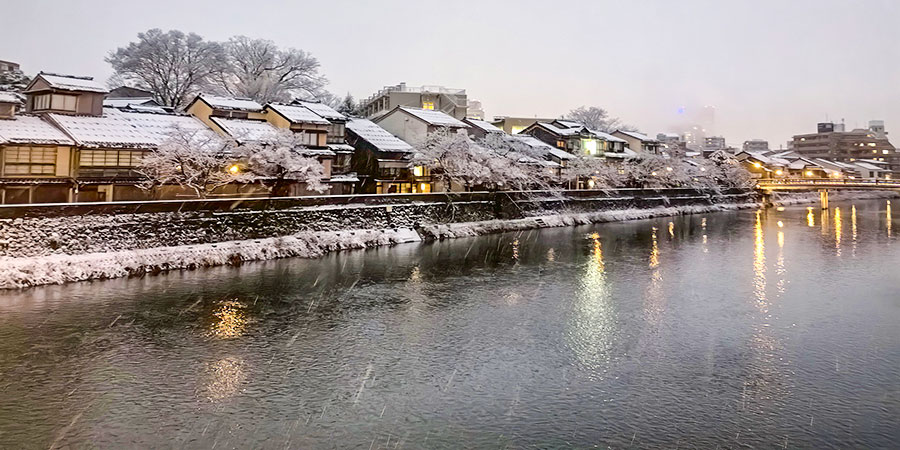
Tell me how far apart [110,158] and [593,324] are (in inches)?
992

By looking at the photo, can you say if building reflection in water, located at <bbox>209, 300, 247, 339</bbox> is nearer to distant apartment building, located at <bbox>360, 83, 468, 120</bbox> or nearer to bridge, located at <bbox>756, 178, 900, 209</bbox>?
distant apartment building, located at <bbox>360, 83, 468, 120</bbox>

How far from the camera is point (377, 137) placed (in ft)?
135

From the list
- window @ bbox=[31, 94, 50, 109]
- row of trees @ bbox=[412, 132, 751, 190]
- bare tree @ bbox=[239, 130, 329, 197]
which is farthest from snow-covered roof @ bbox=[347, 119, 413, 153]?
window @ bbox=[31, 94, 50, 109]

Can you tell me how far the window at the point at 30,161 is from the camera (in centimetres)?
2483

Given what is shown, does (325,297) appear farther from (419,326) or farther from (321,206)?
(321,206)

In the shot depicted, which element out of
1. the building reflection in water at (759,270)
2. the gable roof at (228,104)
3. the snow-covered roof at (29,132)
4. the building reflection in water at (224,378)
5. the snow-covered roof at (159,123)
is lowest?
the building reflection in water at (224,378)

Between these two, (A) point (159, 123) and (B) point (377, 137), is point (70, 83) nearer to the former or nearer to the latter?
(A) point (159, 123)

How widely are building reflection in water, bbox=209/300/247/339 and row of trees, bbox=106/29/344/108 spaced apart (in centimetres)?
3685

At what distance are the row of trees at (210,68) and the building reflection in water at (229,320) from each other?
36.9 meters

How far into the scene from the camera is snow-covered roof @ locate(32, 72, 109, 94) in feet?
93.5

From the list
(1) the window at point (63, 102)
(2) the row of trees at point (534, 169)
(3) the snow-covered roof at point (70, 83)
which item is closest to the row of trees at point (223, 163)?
(3) the snow-covered roof at point (70, 83)

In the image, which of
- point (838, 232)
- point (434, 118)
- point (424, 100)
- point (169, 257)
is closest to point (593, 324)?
point (169, 257)

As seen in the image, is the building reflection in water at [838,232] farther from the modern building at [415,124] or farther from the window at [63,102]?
the window at [63,102]

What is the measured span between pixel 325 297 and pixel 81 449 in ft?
32.5
